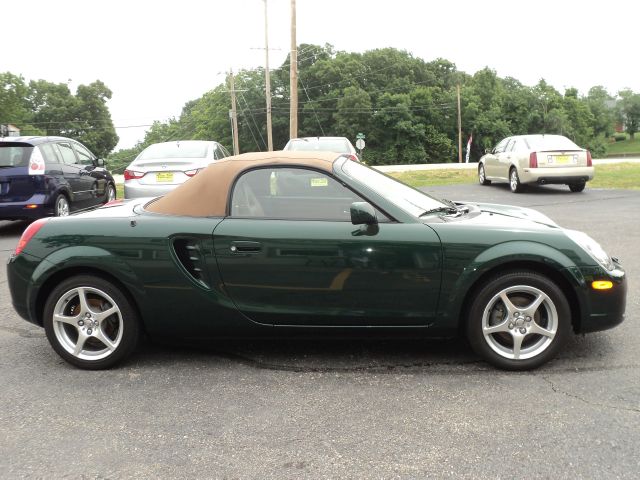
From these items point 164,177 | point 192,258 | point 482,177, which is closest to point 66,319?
point 192,258

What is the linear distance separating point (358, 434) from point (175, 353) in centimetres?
170

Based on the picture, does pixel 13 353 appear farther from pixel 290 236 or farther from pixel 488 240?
pixel 488 240

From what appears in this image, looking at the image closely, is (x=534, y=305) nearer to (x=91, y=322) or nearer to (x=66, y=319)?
(x=91, y=322)

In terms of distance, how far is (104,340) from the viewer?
3.78 metres

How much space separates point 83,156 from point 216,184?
837 cm

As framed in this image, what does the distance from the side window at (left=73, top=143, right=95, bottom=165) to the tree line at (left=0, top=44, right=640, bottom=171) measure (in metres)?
55.1

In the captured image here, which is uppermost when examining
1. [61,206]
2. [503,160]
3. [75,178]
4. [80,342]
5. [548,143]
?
[548,143]

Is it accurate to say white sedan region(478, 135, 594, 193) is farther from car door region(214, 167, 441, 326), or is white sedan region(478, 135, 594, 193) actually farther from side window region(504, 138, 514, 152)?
car door region(214, 167, 441, 326)

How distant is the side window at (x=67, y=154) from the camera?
10203 millimetres

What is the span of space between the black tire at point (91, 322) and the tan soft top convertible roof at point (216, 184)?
0.63 metres

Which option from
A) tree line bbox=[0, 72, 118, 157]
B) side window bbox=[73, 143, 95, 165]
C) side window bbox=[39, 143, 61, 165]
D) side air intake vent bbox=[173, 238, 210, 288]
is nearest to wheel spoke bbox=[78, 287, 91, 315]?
side air intake vent bbox=[173, 238, 210, 288]

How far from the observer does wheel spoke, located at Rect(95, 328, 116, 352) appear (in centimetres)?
377

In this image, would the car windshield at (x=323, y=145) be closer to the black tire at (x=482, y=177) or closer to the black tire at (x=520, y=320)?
the black tire at (x=482, y=177)

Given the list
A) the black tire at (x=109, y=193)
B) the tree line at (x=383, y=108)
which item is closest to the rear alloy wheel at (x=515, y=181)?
the black tire at (x=109, y=193)
